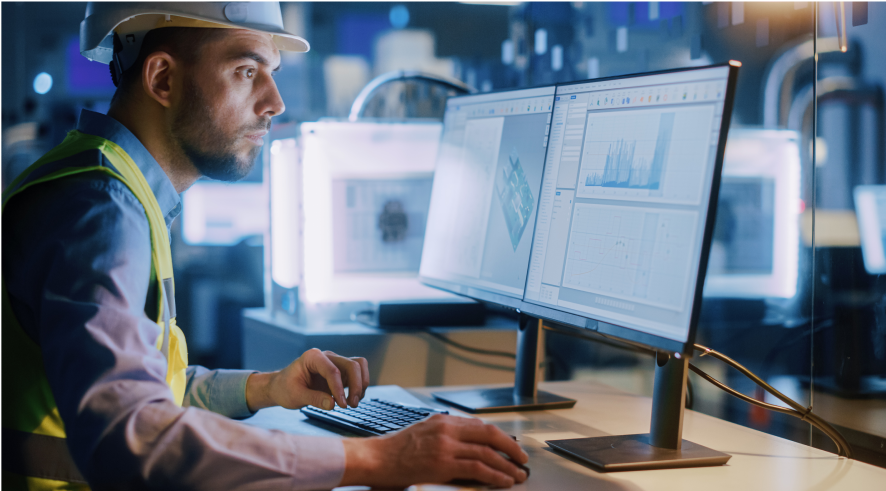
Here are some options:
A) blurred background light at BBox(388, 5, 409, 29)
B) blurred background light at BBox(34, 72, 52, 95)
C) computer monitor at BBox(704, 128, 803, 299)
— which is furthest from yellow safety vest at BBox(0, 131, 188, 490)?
blurred background light at BBox(388, 5, 409, 29)

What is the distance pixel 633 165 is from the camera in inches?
37.7

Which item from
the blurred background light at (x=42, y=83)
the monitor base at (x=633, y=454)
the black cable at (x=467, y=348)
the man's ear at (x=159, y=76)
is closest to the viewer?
the monitor base at (x=633, y=454)

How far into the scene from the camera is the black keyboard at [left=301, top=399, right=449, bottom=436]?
1040mm

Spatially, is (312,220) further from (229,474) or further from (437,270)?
(229,474)

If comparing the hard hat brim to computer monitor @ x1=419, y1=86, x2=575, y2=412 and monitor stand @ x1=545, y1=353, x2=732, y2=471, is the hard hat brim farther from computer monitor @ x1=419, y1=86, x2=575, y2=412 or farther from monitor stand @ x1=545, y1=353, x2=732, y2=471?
monitor stand @ x1=545, y1=353, x2=732, y2=471

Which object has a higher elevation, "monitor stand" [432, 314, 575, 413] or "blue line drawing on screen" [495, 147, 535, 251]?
"blue line drawing on screen" [495, 147, 535, 251]

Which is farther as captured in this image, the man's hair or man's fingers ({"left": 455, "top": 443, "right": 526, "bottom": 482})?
the man's hair

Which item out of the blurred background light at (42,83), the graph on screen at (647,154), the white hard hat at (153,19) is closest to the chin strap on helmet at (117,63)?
the white hard hat at (153,19)

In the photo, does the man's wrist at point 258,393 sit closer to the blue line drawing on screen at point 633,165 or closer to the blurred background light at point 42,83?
the blue line drawing on screen at point 633,165

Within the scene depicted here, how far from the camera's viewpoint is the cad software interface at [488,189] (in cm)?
119

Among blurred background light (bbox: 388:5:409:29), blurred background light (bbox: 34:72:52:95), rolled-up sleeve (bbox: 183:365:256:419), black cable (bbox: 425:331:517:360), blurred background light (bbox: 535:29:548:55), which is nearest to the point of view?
rolled-up sleeve (bbox: 183:365:256:419)

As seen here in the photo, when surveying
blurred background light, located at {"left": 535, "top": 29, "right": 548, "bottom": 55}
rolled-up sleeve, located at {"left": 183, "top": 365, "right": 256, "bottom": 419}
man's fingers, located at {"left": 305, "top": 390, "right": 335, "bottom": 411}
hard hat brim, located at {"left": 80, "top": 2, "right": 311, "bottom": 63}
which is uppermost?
blurred background light, located at {"left": 535, "top": 29, "right": 548, "bottom": 55}

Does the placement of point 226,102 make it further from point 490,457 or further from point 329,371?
point 490,457

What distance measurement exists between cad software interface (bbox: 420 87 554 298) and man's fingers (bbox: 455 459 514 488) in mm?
404
